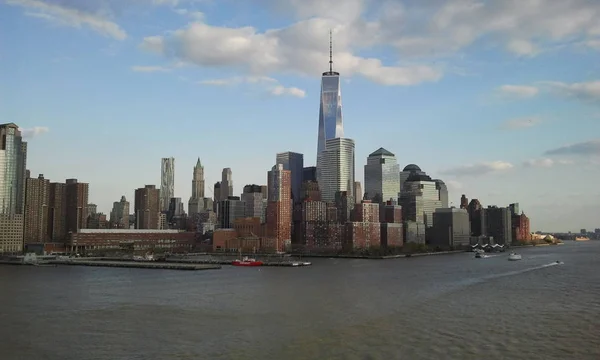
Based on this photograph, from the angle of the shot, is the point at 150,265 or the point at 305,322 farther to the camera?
the point at 150,265

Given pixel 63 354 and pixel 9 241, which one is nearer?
pixel 63 354

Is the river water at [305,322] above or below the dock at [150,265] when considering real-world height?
above

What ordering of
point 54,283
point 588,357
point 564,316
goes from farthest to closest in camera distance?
point 54,283 → point 564,316 → point 588,357

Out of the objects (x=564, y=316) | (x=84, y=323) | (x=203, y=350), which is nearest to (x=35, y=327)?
(x=84, y=323)

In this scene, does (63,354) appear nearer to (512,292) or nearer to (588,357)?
(588,357)

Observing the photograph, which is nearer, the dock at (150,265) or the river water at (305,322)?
the river water at (305,322)

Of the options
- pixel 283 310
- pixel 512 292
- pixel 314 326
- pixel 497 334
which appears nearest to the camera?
pixel 497 334

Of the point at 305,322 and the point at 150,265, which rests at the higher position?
the point at 305,322
